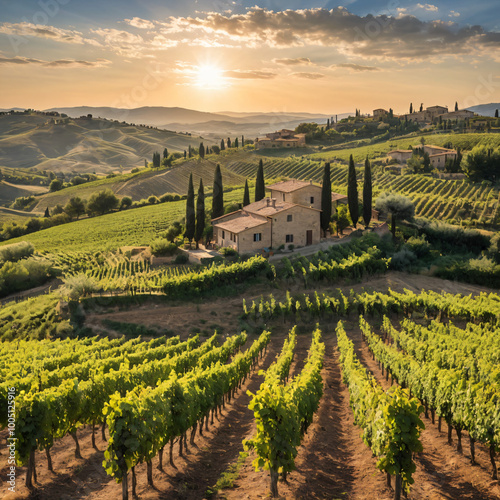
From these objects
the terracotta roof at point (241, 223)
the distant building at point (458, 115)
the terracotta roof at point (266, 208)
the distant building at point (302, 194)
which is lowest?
the terracotta roof at point (241, 223)

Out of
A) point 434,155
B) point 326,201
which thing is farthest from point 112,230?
point 434,155

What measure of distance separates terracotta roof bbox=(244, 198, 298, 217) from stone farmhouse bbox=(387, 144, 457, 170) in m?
47.1

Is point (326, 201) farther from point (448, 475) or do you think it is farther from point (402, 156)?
point (402, 156)

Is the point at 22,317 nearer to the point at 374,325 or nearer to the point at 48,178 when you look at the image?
the point at 374,325

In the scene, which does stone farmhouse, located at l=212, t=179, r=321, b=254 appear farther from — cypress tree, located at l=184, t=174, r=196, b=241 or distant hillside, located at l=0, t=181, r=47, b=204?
distant hillside, located at l=0, t=181, r=47, b=204

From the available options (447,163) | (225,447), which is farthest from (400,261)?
(447,163)

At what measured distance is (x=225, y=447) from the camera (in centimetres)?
1420

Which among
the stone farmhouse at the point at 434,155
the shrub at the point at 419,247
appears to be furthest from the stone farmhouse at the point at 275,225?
the stone farmhouse at the point at 434,155

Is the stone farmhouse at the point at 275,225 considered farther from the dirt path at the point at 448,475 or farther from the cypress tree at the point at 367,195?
the dirt path at the point at 448,475

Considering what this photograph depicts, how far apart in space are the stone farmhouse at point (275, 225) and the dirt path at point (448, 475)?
30.3 meters

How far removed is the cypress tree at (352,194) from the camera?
4884 centimetres

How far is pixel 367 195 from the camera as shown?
50000mm

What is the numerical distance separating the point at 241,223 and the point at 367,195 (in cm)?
1509

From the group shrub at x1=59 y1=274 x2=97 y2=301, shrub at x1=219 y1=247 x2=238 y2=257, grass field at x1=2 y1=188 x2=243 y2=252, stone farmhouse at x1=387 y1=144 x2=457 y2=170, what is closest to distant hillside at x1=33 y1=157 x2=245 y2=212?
grass field at x1=2 y1=188 x2=243 y2=252
